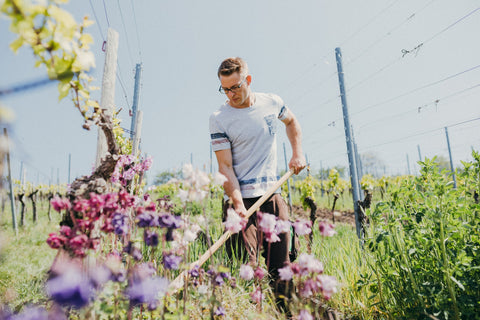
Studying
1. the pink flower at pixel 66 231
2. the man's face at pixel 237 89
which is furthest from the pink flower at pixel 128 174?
the pink flower at pixel 66 231

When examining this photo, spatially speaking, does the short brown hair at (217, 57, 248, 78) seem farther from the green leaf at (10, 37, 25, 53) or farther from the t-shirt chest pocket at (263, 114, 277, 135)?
the green leaf at (10, 37, 25, 53)

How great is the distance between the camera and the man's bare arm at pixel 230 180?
2051mm

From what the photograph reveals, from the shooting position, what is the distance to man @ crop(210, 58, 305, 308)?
2240mm

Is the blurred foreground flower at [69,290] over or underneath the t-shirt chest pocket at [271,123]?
underneath

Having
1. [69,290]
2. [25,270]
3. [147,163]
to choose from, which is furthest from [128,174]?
[25,270]

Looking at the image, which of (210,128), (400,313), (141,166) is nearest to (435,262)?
(400,313)

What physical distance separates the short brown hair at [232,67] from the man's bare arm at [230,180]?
66 centimetres

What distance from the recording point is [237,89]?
228 centimetres

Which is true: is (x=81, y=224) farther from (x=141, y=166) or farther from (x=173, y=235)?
(x=141, y=166)

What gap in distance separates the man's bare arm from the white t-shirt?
63mm

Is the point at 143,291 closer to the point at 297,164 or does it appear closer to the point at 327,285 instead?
the point at 327,285

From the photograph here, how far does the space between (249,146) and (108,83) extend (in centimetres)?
204

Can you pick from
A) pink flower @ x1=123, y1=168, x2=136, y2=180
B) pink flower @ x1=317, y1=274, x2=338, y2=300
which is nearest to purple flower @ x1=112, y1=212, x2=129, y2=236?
pink flower @ x1=317, y1=274, x2=338, y2=300

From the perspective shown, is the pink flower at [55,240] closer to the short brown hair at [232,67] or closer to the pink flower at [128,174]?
the pink flower at [128,174]
